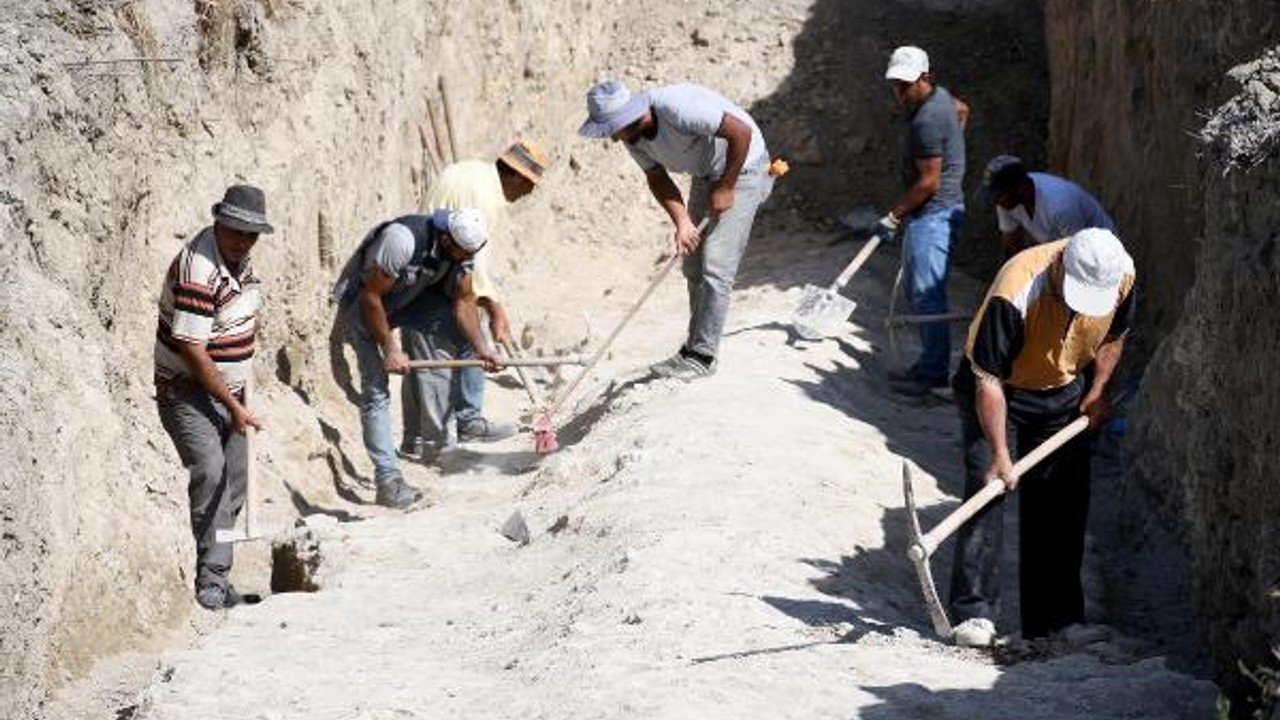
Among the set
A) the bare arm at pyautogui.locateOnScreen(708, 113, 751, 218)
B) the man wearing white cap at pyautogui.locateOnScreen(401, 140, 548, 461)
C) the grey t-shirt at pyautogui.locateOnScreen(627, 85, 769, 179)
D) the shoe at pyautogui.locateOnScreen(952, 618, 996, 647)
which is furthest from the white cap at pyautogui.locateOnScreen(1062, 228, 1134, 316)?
the man wearing white cap at pyautogui.locateOnScreen(401, 140, 548, 461)

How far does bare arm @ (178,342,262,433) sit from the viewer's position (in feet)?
27.0

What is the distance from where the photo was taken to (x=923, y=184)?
11461 mm

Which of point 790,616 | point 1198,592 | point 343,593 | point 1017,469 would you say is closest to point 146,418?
point 343,593

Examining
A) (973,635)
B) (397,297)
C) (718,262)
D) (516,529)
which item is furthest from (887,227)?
(973,635)

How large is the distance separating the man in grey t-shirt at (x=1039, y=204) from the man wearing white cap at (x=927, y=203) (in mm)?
1298

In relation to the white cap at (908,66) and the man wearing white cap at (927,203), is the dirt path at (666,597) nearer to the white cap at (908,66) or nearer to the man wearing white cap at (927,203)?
the man wearing white cap at (927,203)

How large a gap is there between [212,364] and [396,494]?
7.31 feet

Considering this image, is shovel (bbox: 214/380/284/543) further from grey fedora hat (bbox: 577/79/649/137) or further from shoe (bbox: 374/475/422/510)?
grey fedora hat (bbox: 577/79/649/137)

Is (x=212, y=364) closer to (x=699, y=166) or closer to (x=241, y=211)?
(x=241, y=211)

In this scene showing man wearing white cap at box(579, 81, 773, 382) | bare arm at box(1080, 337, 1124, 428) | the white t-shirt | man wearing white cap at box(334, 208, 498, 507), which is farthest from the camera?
man wearing white cap at box(579, 81, 773, 382)

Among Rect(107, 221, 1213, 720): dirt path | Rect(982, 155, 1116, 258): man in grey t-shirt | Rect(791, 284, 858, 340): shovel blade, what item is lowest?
Rect(107, 221, 1213, 720): dirt path

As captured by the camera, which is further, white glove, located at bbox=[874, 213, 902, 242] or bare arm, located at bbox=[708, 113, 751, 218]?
white glove, located at bbox=[874, 213, 902, 242]

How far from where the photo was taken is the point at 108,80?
864cm

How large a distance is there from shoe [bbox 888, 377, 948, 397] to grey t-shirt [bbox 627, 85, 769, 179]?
1.76m
